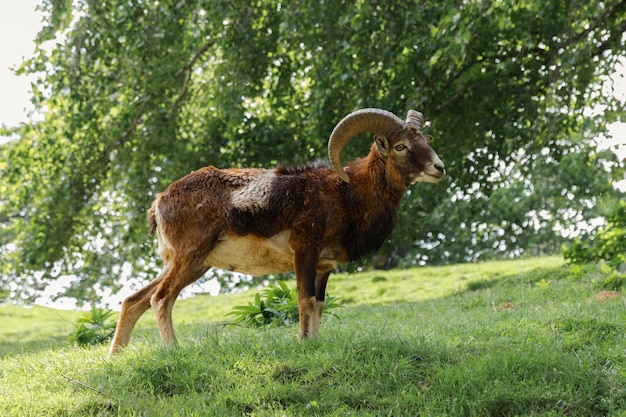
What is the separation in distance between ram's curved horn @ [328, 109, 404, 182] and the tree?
5464mm

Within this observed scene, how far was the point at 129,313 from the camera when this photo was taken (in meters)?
8.02

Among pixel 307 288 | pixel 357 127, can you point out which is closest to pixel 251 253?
pixel 307 288

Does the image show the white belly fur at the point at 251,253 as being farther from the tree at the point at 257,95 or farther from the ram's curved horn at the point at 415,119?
the tree at the point at 257,95

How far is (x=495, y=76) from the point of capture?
16422mm

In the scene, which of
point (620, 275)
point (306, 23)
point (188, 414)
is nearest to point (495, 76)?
point (306, 23)

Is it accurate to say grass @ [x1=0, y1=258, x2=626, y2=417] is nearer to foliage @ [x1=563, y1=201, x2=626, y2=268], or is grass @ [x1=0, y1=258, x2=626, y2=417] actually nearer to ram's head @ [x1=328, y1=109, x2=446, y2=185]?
ram's head @ [x1=328, y1=109, x2=446, y2=185]

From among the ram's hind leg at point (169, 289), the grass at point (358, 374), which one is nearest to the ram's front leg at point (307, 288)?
the grass at point (358, 374)

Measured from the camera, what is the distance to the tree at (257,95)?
14523mm

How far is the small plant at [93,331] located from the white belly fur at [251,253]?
10.8ft

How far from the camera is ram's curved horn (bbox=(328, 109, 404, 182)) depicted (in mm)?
7871

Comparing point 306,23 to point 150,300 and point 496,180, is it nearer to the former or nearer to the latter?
point 496,180

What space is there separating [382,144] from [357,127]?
31 cm

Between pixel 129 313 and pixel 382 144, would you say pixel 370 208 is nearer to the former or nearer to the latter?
pixel 382 144

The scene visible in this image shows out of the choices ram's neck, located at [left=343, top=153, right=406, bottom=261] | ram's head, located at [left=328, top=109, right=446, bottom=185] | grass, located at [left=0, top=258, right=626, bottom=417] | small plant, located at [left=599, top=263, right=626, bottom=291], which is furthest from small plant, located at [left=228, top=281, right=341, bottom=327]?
small plant, located at [left=599, top=263, right=626, bottom=291]
